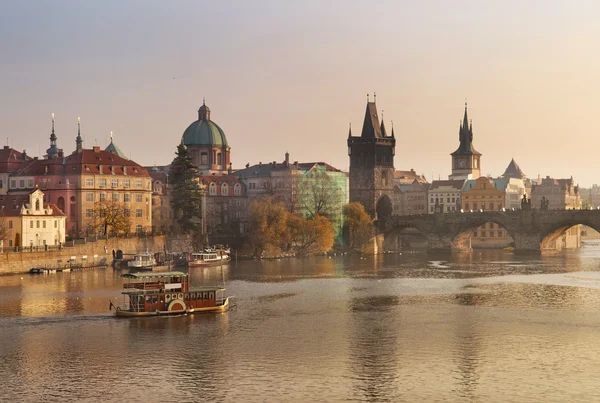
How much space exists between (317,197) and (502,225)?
32.6m

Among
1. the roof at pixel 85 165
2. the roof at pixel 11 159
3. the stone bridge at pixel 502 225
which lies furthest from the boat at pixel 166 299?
the stone bridge at pixel 502 225

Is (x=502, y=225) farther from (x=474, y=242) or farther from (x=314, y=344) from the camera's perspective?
(x=314, y=344)

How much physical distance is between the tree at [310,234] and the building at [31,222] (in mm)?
34646

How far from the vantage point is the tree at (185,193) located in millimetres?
148500

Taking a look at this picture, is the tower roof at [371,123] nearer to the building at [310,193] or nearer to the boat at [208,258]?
the building at [310,193]

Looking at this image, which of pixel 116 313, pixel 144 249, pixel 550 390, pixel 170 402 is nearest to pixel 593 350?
pixel 550 390

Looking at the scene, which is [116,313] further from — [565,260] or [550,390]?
[565,260]

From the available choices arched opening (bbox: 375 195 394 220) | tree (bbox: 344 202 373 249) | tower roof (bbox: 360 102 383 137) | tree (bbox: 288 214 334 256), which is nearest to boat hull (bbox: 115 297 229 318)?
tree (bbox: 288 214 334 256)

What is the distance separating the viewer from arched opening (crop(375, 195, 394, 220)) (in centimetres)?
18929

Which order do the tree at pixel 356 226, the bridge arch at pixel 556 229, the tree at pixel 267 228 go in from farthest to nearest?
the tree at pixel 356 226 < the bridge arch at pixel 556 229 < the tree at pixel 267 228

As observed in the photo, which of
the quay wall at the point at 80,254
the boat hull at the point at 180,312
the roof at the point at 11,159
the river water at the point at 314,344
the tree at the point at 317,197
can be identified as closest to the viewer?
the river water at the point at 314,344

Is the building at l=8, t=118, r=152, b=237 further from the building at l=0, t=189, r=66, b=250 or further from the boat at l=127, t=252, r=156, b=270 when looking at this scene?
the boat at l=127, t=252, r=156, b=270

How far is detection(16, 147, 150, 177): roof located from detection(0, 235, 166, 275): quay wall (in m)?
12.8

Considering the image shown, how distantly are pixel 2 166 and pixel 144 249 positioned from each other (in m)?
32.4
